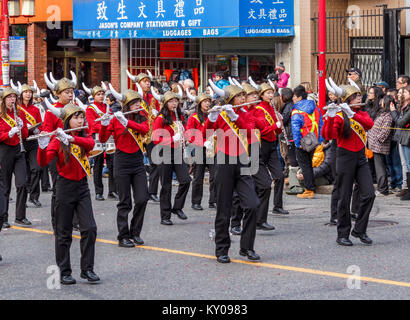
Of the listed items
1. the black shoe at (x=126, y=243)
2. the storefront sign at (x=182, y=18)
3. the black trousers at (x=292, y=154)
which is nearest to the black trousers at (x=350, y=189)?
the black shoe at (x=126, y=243)

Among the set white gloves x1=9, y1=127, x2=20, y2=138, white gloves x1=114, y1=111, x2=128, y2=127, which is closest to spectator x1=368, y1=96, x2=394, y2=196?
white gloves x1=114, y1=111, x2=128, y2=127

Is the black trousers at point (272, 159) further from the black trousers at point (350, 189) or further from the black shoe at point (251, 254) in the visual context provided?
the black shoe at point (251, 254)

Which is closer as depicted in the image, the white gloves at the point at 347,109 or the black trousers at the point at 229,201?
the black trousers at the point at 229,201

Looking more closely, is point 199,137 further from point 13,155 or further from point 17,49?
point 17,49

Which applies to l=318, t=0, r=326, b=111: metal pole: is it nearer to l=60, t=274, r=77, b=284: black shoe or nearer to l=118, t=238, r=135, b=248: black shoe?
l=118, t=238, r=135, b=248: black shoe

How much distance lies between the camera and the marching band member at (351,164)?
970cm

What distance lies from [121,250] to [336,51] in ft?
37.2

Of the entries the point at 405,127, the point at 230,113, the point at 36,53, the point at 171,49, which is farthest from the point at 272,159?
the point at 36,53

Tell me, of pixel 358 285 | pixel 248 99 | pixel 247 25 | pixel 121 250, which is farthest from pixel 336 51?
pixel 358 285

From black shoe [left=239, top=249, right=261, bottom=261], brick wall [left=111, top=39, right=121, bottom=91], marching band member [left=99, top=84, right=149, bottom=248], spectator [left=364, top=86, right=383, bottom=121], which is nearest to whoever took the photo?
black shoe [left=239, top=249, right=261, bottom=261]

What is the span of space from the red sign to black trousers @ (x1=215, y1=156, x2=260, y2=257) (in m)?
13.7

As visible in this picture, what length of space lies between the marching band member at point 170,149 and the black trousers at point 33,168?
93.3 inches

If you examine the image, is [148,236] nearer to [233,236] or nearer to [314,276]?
[233,236]

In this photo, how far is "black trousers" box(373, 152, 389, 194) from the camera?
45.0 ft
